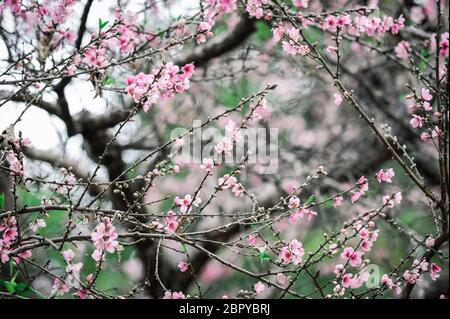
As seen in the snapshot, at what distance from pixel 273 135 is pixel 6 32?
2594 mm

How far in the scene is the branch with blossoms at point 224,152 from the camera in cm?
203

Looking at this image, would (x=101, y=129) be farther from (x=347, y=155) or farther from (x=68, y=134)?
(x=347, y=155)

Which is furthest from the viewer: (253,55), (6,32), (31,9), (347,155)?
(347,155)

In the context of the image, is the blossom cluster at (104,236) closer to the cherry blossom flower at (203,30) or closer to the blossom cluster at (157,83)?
the blossom cluster at (157,83)

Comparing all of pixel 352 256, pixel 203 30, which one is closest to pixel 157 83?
pixel 203 30

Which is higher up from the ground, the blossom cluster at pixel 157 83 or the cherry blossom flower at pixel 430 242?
the blossom cluster at pixel 157 83

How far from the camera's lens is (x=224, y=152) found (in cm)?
216

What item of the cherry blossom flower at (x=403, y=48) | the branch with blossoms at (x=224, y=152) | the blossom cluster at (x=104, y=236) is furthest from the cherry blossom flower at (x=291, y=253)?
the cherry blossom flower at (x=403, y=48)

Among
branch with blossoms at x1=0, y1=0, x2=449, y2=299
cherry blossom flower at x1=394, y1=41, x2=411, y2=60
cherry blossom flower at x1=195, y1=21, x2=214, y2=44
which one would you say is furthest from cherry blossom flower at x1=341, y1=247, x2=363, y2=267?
cherry blossom flower at x1=394, y1=41, x2=411, y2=60

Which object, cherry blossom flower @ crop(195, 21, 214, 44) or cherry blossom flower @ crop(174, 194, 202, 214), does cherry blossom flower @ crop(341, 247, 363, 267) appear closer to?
cherry blossom flower @ crop(174, 194, 202, 214)
